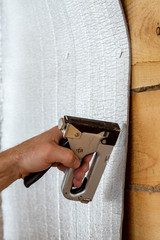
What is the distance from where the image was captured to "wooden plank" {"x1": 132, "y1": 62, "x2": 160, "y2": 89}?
0.72 metres

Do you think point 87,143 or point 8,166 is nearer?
point 87,143

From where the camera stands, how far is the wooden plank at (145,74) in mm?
723

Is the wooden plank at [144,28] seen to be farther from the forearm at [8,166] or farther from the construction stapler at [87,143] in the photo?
the forearm at [8,166]

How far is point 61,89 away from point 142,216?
1.60 feet

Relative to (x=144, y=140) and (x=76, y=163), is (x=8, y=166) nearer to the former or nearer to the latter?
(x=76, y=163)

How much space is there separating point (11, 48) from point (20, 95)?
25 cm

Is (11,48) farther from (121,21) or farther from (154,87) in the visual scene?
(154,87)

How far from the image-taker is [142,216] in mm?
786

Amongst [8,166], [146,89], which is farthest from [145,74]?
[8,166]

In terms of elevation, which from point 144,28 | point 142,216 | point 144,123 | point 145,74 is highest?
point 144,28

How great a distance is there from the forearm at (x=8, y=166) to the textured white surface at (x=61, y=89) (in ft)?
0.63

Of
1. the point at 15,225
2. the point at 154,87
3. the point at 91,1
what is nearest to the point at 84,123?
the point at 154,87

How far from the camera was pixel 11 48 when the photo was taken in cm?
148

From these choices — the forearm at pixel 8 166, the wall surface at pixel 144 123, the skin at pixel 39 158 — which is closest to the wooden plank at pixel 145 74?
the wall surface at pixel 144 123
